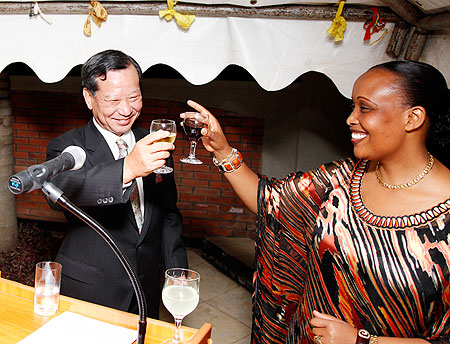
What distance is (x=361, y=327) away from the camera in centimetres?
172

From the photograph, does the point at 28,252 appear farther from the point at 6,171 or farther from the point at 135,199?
the point at 135,199

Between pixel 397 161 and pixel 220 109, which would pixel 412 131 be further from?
pixel 220 109

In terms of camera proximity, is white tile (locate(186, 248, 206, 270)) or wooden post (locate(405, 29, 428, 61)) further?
white tile (locate(186, 248, 206, 270))

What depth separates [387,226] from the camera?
1.65 m

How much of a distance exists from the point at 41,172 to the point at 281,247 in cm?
137

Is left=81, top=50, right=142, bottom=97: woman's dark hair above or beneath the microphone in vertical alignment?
above

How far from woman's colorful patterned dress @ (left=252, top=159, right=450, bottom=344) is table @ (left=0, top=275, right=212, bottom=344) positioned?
0.64 m

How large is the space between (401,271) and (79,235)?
1417mm

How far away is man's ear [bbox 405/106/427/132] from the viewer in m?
1.59

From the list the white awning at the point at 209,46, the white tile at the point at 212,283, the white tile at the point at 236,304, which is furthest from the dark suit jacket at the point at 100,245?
the white tile at the point at 212,283

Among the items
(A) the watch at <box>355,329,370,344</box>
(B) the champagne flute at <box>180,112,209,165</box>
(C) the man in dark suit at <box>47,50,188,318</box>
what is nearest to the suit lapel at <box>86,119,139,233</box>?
(C) the man in dark suit at <box>47,50,188,318</box>

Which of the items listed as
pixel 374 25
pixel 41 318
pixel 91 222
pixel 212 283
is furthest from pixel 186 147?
pixel 91 222

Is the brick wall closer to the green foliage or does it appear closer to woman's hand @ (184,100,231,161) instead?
the green foliage

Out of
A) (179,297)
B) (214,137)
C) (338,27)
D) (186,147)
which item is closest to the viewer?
(179,297)
